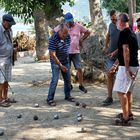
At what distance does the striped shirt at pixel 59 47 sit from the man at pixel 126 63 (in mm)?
1961

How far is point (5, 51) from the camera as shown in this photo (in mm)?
9156

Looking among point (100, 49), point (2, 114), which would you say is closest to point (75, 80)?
point (100, 49)

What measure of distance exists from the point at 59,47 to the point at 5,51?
1098 millimetres

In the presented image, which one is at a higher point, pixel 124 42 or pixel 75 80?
pixel 124 42

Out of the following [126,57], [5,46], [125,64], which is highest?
[5,46]

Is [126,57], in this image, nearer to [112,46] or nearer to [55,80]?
[112,46]

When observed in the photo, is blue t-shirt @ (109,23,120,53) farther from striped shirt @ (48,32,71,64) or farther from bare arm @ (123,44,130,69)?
bare arm @ (123,44,130,69)

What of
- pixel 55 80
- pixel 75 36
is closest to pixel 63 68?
pixel 55 80

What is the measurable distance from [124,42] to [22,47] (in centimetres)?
1931

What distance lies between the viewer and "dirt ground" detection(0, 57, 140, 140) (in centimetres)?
689

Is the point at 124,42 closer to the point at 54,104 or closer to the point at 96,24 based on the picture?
the point at 54,104

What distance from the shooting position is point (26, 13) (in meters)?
13.6

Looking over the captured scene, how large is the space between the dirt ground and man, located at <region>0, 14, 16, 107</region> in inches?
21.0

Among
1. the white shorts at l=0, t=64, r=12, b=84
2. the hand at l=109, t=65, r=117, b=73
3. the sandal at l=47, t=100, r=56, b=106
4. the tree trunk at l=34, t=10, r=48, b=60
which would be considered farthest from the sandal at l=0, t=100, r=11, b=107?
the tree trunk at l=34, t=10, r=48, b=60
